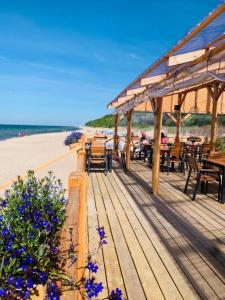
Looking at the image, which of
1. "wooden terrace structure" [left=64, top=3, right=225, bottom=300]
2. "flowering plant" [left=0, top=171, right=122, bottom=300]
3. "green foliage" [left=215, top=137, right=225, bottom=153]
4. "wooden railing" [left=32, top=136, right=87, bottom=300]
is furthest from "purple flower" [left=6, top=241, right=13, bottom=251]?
"green foliage" [left=215, top=137, right=225, bottom=153]

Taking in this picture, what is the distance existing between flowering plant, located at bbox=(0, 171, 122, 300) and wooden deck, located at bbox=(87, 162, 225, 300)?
625 millimetres

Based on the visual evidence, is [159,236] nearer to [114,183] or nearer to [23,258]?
[23,258]

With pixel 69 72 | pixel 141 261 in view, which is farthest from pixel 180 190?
pixel 69 72

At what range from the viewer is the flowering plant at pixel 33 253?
1.44 m

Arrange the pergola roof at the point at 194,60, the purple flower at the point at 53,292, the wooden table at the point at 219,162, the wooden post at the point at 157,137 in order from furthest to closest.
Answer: the wooden post at the point at 157,137 < the wooden table at the point at 219,162 < the pergola roof at the point at 194,60 < the purple flower at the point at 53,292

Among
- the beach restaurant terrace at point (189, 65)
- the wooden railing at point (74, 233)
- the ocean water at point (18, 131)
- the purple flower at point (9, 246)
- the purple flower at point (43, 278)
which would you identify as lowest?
the ocean water at point (18, 131)

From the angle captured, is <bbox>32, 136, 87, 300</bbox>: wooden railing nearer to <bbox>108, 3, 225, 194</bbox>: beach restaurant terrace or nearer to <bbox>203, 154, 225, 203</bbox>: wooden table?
<bbox>108, 3, 225, 194</bbox>: beach restaurant terrace

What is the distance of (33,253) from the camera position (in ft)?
6.15

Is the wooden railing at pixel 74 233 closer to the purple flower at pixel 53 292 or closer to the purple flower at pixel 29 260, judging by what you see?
the purple flower at pixel 53 292

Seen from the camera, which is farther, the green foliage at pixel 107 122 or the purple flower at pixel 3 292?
the green foliage at pixel 107 122

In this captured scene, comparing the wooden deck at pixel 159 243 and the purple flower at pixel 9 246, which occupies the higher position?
the purple flower at pixel 9 246

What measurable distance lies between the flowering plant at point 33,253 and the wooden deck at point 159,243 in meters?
0.63

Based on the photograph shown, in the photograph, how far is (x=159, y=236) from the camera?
3432 millimetres

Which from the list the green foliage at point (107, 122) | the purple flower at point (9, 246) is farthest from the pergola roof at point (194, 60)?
the green foliage at point (107, 122)
